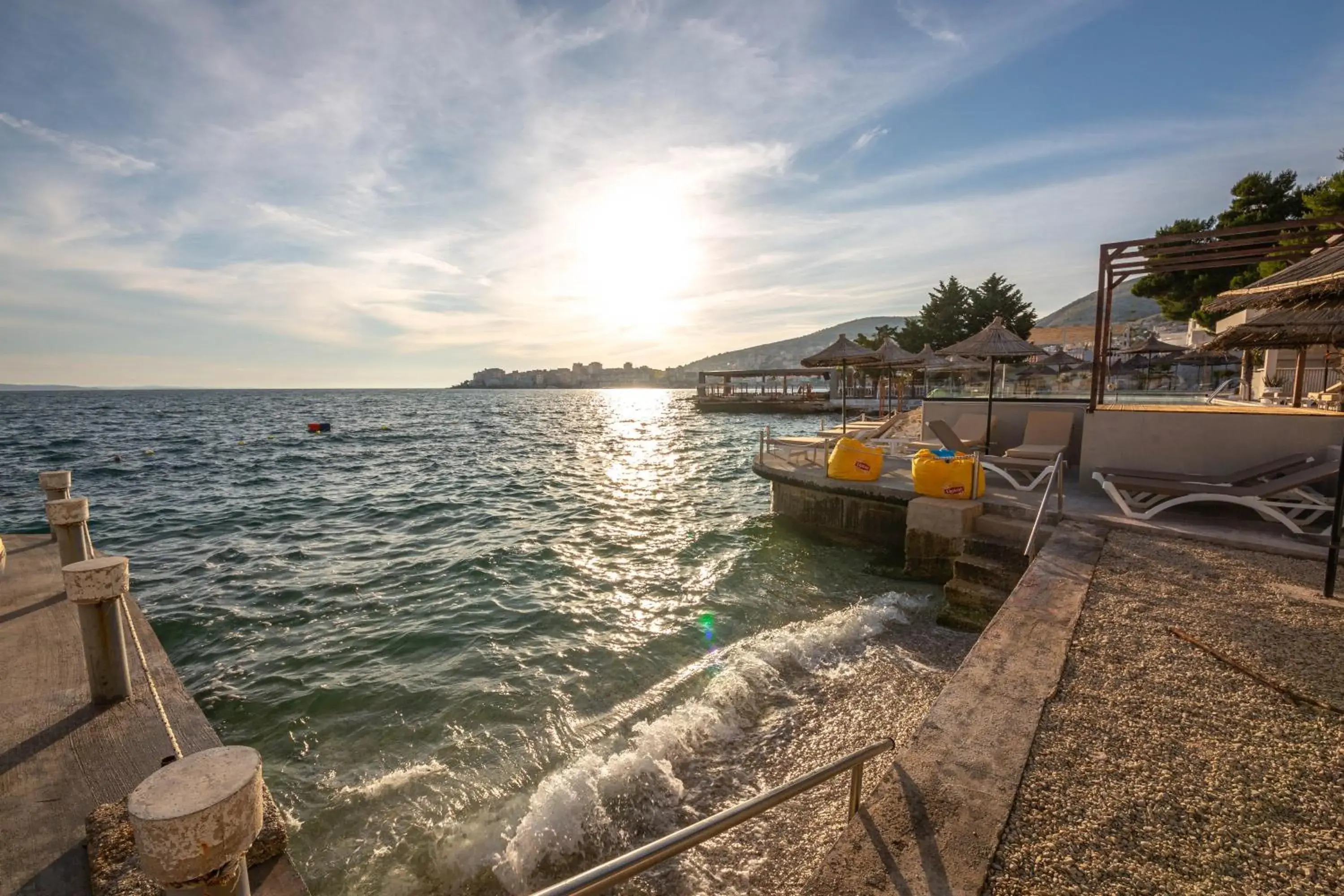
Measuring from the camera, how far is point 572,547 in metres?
11.0

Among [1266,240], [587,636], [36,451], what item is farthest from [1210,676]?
[36,451]

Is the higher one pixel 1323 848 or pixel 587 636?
pixel 1323 848

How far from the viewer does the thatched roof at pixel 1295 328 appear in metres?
5.84

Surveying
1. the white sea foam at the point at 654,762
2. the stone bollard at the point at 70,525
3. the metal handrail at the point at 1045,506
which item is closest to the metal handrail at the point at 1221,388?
the metal handrail at the point at 1045,506

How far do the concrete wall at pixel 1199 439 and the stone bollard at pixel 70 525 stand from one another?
12951 millimetres

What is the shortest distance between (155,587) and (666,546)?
847 centimetres

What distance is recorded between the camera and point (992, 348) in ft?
37.7

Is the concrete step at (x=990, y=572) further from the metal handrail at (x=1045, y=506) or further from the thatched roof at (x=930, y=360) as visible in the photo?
the thatched roof at (x=930, y=360)

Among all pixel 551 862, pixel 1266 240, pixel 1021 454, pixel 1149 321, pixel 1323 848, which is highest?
pixel 1149 321

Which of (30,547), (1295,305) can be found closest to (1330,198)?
(1295,305)

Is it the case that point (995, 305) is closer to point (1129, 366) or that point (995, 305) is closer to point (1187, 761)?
point (1129, 366)

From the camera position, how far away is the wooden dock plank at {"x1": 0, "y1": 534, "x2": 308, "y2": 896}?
242 cm

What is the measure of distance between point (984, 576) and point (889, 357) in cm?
1160

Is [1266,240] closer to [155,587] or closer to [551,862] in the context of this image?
[551,862]
